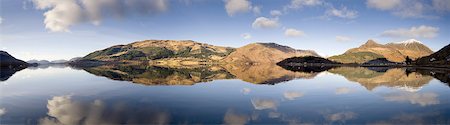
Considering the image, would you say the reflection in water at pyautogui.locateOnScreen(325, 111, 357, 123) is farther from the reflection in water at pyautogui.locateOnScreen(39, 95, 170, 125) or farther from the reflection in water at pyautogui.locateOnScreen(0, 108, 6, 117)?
the reflection in water at pyautogui.locateOnScreen(0, 108, 6, 117)

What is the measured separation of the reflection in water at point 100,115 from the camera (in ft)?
91.2

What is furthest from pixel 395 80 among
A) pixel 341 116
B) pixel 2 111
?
pixel 2 111

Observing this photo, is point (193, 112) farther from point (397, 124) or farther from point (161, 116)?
point (397, 124)

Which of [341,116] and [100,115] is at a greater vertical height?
[100,115]

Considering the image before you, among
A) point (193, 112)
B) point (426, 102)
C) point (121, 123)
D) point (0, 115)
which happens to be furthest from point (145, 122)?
point (426, 102)

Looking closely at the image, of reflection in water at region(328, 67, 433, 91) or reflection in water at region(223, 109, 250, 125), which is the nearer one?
reflection in water at region(223, 109, 250, 125)

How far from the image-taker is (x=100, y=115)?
101 feet

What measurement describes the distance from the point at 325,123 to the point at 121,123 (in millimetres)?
16919

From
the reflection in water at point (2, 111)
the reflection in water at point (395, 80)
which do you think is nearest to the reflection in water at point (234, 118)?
the reflection in water at point (2, 111)

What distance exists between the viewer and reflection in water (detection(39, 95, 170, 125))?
2780cm

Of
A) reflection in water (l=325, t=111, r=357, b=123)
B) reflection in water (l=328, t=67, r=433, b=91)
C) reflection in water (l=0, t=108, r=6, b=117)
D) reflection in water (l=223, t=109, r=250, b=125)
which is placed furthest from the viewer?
reflection in water (l=328, t=67, r=433, b=91)

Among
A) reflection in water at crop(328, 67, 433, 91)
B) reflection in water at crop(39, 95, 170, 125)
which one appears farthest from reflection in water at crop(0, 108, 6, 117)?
reflection in water at crop(328, 67, 433, 91)

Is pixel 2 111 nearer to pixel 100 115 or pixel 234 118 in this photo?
pixel 100 115

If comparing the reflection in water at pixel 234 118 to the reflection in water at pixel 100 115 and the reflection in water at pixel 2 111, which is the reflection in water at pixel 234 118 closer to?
the reflection in water at pixel 100 115
